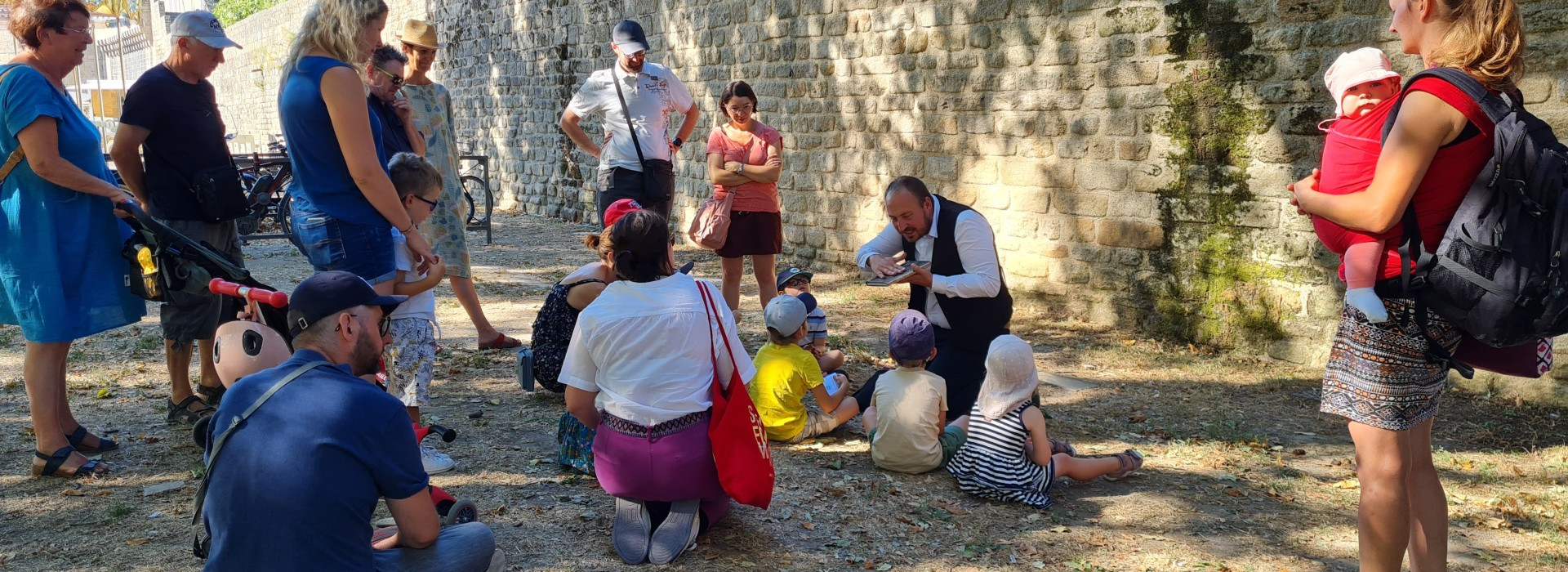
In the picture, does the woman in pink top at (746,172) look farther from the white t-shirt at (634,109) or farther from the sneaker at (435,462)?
the sneaker at (435,462)

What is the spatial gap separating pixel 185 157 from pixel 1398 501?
14.6 ft

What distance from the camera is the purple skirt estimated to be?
11.0ft

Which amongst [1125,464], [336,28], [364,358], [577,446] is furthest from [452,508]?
[1125,464]

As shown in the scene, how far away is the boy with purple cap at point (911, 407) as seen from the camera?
424 centimetres

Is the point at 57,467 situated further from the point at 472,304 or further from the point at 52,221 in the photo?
the point at 472,304

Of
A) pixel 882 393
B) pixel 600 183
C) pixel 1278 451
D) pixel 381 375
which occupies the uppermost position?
pixel 600 183

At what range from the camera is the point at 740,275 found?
6676 mm

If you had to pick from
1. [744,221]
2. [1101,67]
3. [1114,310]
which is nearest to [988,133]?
[1101,67]

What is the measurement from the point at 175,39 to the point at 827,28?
→ 574cm

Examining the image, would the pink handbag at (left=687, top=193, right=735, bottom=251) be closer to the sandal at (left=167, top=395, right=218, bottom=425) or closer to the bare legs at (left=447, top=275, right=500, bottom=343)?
the bare legs at (left=447, top=275, right=500, bottom=343)

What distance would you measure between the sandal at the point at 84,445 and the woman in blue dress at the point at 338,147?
4.63 ft

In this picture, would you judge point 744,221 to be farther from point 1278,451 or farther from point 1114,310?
point 1278,451

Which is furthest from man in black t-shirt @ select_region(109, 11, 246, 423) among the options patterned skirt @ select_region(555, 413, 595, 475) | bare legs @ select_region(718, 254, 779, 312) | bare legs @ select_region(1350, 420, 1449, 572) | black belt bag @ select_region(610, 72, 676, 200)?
bare legs @ select_region(1350, 420, 1449, 572)

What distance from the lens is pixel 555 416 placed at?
5.06 m
